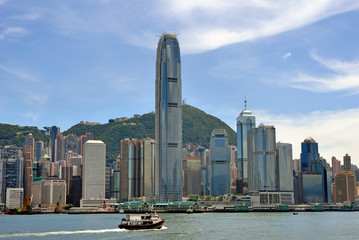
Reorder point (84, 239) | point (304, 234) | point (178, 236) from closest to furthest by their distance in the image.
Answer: point (84, 239), point (178, 236), point (304, 234)

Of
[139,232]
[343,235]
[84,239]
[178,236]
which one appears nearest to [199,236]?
[178,236]

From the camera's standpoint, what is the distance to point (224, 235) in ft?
416

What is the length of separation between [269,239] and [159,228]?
34197 mm

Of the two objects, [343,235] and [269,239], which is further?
[343,235]

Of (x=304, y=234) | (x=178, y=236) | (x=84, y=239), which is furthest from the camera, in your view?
(x=304, y=234)

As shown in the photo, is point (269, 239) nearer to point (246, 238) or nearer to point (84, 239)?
point (246, 238)

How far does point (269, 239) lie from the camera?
384 feet

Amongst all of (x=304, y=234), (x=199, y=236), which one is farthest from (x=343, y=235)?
(x=199, y=236)

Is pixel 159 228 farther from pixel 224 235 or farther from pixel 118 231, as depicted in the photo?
pixel 224 235

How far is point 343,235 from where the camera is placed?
424 ft

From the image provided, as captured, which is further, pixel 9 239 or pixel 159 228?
pixel 159 228

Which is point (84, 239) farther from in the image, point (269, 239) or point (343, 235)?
point (343, 235)

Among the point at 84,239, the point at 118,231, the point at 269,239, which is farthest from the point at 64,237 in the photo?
the point at 269,239

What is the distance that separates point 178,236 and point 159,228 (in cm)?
1779
